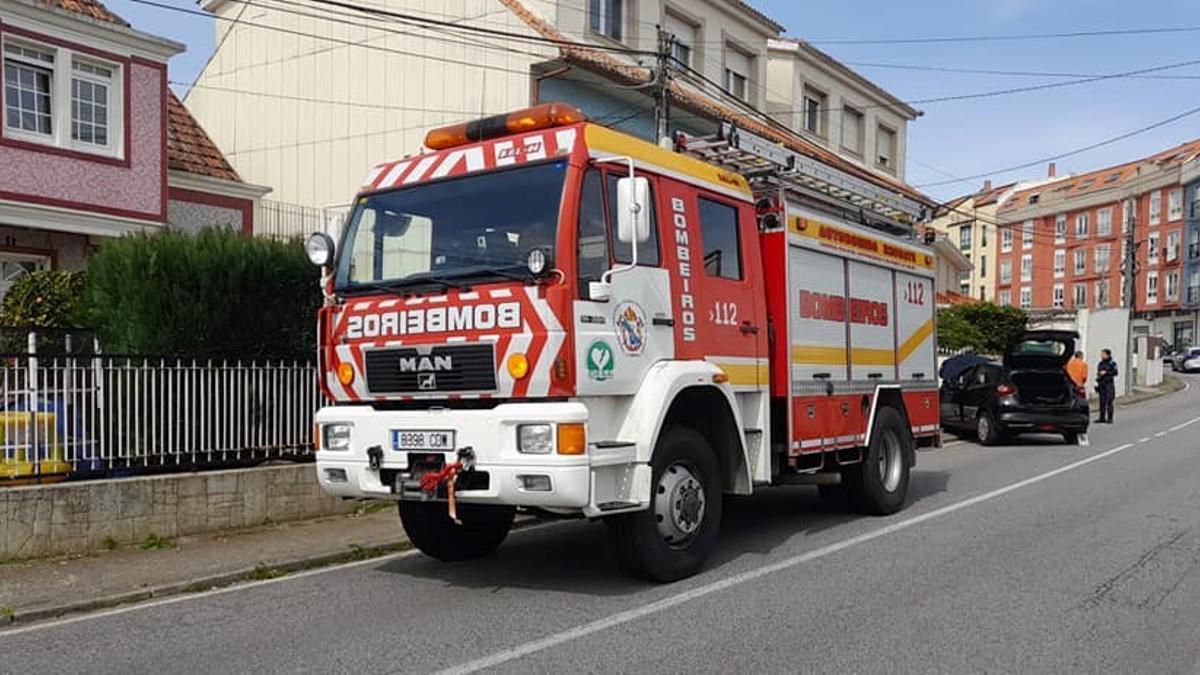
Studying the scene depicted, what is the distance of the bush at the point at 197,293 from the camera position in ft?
31.1

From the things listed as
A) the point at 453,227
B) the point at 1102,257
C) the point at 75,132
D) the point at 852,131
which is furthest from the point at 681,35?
the point at 1102,257

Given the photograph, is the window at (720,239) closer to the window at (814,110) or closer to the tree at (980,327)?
the window at (814,110)

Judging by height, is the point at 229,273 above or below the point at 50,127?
below

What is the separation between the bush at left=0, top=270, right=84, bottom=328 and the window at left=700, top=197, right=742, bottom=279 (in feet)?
24.4

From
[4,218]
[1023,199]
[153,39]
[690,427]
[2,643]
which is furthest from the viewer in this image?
[1023,199]

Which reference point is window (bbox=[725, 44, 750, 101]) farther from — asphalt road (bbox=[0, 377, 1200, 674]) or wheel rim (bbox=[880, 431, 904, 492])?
asphalt road (bbox=[0, 377, 1200, 674])

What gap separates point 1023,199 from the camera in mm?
84000

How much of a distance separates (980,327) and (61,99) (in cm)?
2472

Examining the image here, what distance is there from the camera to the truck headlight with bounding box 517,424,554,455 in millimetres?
5891

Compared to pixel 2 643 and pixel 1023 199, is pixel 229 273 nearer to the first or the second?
pixel 2 643

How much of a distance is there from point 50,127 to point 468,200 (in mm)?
10492

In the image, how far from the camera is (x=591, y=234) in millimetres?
6258

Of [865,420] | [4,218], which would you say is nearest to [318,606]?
[865,420]

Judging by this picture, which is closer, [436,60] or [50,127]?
[50,127]
